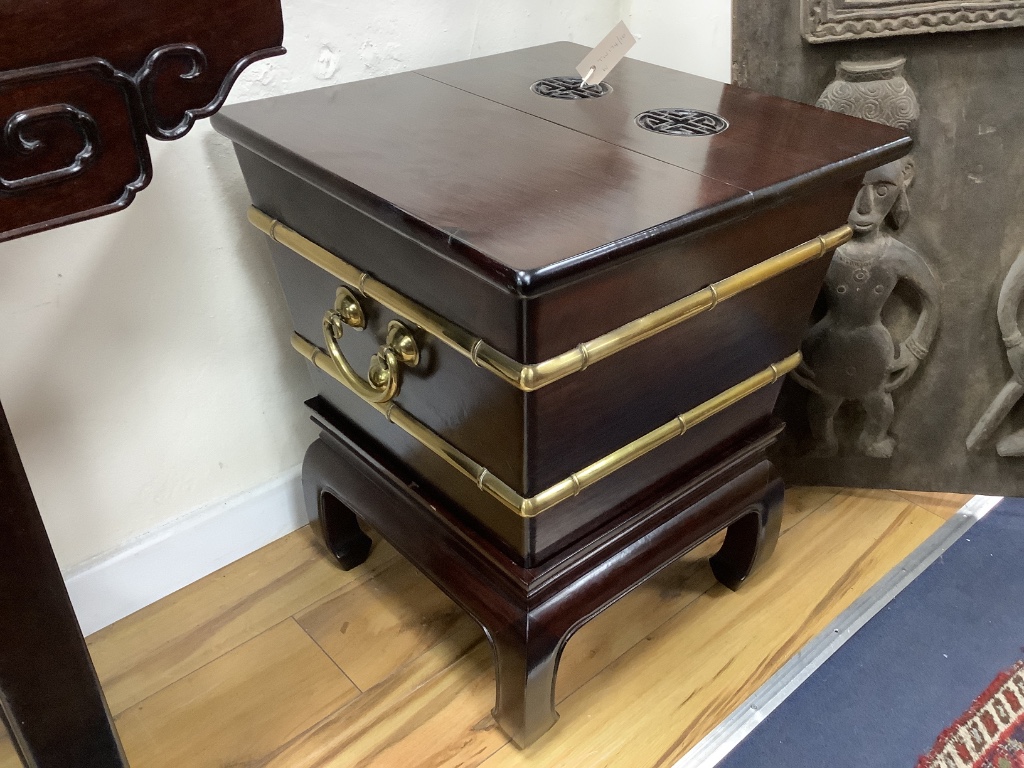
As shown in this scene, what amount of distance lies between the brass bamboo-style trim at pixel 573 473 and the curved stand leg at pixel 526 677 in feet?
0.43

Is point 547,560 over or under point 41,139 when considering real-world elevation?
under

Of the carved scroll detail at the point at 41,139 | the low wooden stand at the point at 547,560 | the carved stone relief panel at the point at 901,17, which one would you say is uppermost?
the carved scroll detail at the point at 41,139

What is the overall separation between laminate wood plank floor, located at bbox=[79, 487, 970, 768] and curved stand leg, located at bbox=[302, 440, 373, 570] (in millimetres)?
26

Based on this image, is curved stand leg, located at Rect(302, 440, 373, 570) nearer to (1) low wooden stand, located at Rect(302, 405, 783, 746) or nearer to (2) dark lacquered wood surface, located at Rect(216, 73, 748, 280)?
(1) low wooden stand, located at Rect(302, 405, 783, 746)

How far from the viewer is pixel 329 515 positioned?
41.1 inches

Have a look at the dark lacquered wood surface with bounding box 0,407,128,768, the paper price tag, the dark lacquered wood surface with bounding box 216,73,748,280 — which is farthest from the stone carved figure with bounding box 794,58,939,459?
the dark lacquered wood surface with bounding box 0,407,128,768

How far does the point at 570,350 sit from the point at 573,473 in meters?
0.14

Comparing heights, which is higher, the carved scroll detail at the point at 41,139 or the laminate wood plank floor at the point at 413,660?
the carved scroll detail at the point at 41,139

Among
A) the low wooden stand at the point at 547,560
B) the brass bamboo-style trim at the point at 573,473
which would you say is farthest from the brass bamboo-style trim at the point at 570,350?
the low wooden stand at the point at 547,560

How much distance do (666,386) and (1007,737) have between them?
0.54 metres

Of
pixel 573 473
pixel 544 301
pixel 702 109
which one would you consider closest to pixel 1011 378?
pixel 702 109

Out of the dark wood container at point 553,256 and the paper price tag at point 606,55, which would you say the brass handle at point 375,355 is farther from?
the paper price tag at point 606,55

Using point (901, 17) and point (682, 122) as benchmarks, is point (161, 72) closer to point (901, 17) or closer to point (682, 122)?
point (682, 122)

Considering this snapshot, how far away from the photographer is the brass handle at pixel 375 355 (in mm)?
722
